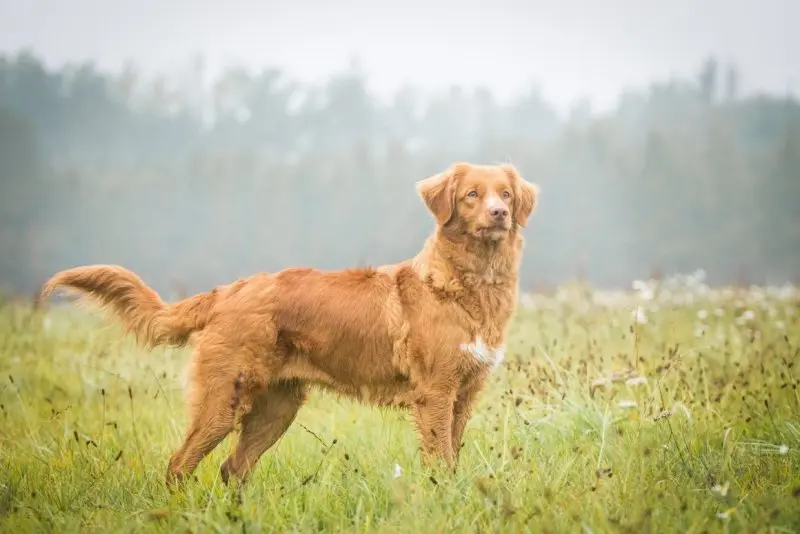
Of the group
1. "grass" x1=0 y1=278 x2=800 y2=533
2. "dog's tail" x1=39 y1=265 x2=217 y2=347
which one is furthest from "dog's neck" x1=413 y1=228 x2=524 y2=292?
"dog's tail" x1=39 y1=265 x2=217 y2=347

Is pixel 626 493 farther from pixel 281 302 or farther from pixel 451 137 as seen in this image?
pixel 451 137

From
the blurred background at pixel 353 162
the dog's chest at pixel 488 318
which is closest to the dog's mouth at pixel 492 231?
the dog's chest at pixel 488 318

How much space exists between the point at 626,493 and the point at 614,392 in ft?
5.45

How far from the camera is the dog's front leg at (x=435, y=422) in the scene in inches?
155

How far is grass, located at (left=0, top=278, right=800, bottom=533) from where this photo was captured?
320 cm

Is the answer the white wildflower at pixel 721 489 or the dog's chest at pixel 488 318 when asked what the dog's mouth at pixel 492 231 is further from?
the white wildflower at pixel 721 489

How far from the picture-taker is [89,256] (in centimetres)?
3875

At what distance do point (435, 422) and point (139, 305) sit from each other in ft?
Answer: 5.95

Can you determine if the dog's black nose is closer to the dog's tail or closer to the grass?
the grass

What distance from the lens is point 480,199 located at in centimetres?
432

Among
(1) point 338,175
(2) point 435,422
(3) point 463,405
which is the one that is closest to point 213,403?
(2) point 435,422

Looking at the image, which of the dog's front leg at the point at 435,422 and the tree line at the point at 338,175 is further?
the tree line at the point at 338,175

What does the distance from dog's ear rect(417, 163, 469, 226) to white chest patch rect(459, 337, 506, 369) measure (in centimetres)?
78

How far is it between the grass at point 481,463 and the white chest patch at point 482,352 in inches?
18.4
